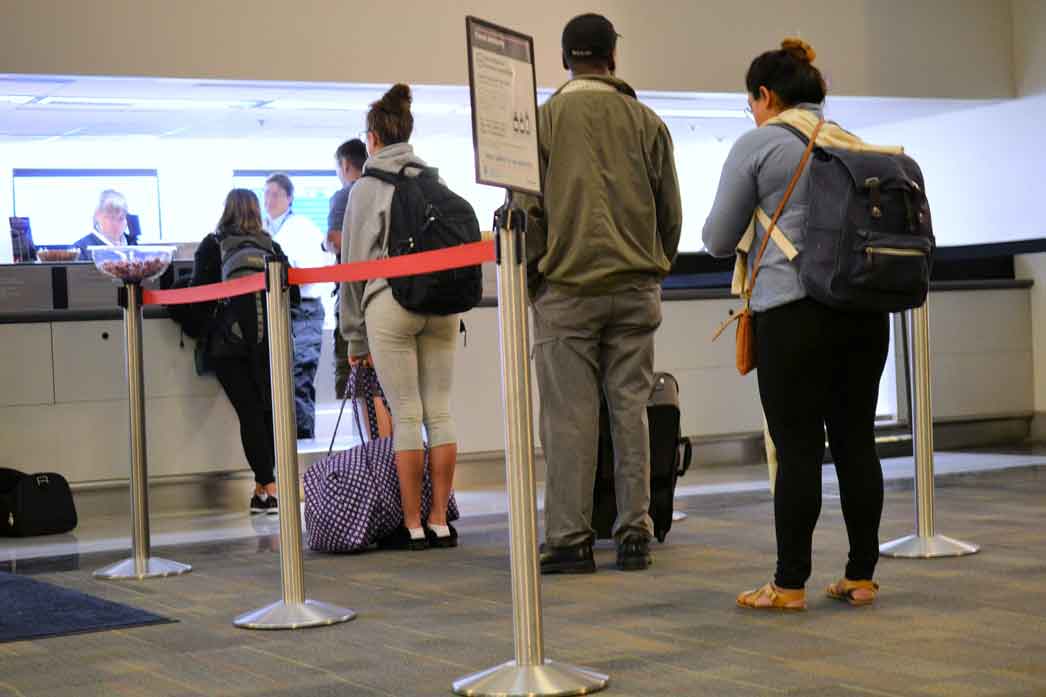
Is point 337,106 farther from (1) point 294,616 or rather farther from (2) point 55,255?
(1) point 294,616

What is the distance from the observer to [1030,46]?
10.6 meters

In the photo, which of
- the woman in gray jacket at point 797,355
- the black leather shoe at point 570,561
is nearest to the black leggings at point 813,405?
the woman in gray jacket at point 797,355

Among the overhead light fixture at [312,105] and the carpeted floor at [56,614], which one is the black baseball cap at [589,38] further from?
the overhead light fixture at [312,105]

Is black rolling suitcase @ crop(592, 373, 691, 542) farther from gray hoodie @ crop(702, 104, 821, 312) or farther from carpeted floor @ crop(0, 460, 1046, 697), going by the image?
gray hoodie @ crop(702, 104, 821, 312)

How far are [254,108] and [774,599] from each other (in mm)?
7163

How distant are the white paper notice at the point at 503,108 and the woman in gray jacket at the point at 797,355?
2.42 ft

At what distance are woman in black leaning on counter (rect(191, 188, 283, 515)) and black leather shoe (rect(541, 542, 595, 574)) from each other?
8.42 ft

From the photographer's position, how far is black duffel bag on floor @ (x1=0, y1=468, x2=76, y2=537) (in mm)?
6445

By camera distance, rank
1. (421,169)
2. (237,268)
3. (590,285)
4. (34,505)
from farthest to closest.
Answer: (237,268), (34,505), (421,169), (590,285)

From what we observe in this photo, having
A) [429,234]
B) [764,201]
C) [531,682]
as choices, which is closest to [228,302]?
[429,234]

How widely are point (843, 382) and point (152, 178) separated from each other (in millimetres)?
9395

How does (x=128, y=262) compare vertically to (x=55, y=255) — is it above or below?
below

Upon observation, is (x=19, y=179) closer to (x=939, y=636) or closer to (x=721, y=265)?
(x=721, y=265)

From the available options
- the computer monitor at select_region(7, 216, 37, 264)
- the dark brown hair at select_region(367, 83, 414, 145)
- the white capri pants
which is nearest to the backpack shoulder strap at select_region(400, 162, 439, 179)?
the dark brown hair at select_region(367, 83, 414, 145)
